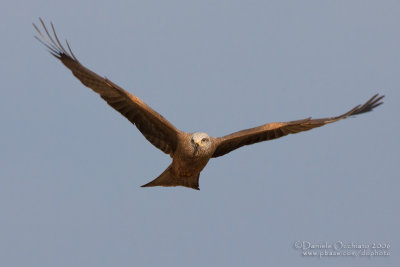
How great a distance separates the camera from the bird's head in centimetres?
1546

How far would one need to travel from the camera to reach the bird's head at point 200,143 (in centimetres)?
1546

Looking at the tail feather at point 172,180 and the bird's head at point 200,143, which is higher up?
the bird's head at point 200,143

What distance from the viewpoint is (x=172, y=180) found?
→ 16266 millimetres

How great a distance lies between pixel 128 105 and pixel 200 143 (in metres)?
1.38

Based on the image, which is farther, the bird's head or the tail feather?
the tail feather

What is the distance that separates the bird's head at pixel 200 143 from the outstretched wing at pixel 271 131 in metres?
0.33

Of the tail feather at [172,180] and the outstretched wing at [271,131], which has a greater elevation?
the outstretched wing at [271,131]

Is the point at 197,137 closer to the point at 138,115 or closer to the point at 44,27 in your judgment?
the point at 138,115

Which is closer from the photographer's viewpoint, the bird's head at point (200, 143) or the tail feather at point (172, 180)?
the bird's head at point (200, 143)

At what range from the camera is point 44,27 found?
51.0 feet

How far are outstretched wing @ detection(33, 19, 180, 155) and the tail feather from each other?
40cm

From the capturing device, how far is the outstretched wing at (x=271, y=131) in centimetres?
1612

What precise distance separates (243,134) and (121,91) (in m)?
2.21

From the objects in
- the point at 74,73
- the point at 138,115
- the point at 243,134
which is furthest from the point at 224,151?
the point at 74,73
